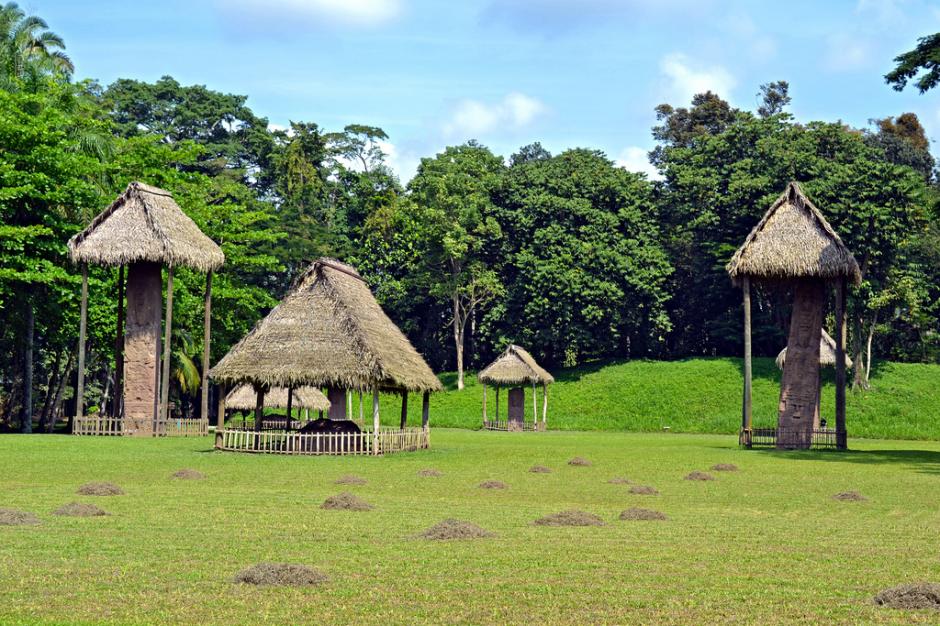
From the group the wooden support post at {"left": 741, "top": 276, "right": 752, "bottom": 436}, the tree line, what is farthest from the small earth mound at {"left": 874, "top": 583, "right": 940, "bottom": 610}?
the tree line

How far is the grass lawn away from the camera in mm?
9266

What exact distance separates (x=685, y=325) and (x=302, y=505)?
57.3m

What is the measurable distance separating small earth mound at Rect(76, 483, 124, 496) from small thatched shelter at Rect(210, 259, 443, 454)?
12545 millimetres

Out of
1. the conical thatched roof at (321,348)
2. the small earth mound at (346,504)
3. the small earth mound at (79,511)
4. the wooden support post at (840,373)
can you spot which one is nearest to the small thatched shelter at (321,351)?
the conical thatched roof at (321,348)

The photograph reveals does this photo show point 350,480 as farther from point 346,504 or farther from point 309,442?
point 309,442

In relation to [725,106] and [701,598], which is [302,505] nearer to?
[701,598]

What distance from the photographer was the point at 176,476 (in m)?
21.3

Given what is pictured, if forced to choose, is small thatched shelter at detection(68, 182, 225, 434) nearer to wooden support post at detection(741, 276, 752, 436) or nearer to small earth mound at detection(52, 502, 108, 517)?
wooden support post at detection(741, 276, 752, 436)

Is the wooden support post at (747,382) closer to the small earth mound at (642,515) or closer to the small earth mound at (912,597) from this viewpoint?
the small earth mound at (642,515)

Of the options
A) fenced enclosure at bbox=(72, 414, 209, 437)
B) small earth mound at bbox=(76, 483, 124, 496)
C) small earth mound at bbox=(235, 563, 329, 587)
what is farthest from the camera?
fenced enclosure at bbox=(72, 414, 209, 437)

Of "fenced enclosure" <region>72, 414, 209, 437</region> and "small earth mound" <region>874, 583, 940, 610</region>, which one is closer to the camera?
"small earth mound" <region>874, 583, 940, 610</region>

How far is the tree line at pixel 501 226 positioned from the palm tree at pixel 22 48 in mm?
129

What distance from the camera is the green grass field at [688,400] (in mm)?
52594

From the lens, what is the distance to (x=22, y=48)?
48.9 m
